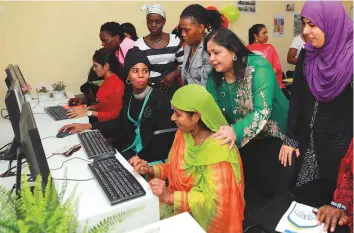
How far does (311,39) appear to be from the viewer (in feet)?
4.49

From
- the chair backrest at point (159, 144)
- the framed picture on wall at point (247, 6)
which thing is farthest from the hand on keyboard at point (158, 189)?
the framed picture on wall at point (247, 6)

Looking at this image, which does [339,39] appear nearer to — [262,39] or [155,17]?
[155,17]

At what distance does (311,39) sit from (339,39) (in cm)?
11

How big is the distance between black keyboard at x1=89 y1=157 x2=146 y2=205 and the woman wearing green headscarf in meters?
0.09

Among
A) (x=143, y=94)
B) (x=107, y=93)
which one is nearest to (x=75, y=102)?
(x=107, y=93)

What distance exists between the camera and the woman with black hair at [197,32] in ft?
6.63

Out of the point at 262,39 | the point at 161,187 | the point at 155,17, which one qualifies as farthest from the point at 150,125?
the point at 262,39

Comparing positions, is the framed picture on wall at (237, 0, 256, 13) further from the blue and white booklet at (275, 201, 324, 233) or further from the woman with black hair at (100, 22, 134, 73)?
the blue and white booklet at (275, 201, 324, 233)

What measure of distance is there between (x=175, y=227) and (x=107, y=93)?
5.05 feet

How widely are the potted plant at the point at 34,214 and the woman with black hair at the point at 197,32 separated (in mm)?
1413

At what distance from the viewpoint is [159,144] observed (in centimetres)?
188

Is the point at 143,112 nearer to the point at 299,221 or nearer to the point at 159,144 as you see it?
the point at 159,144

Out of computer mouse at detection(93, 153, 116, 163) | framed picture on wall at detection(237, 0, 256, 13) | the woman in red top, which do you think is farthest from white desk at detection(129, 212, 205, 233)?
framed picture on wall at detection(237, 0, 256, 13)

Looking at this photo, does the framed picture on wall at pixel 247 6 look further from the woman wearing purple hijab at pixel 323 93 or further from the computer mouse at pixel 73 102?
the woman wearing purple hijab at pixel 323 93
